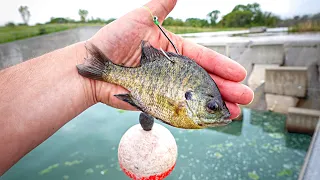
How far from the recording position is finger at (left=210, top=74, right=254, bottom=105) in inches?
52.8

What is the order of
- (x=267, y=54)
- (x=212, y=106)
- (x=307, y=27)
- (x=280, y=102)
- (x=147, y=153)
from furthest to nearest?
(x=307, y=27) → (x=267, y=54) → (x=280, y=102) → (x=147, y=153) → (x=212, y=106)

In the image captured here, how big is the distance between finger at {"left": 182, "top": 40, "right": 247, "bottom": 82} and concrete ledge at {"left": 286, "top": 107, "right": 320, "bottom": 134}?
442 centimetres

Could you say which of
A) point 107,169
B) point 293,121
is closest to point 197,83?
point 107,169

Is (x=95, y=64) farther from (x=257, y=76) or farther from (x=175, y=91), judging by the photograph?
(x=257, y=76)

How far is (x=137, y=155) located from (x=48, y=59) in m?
0.98

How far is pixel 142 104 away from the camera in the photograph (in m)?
1.15

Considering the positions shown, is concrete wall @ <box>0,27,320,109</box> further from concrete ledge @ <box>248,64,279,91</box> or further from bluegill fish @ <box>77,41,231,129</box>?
bluegill fish @ <box>77,41,231,129</box>

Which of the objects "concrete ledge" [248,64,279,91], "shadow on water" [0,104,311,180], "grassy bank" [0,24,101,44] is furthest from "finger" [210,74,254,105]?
"grassy bank" [0,24,101,44]

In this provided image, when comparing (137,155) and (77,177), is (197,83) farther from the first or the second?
(77,177)

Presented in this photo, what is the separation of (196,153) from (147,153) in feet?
10.2

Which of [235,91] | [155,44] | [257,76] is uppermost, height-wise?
[155,44]

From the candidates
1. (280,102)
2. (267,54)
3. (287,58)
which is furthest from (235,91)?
(287,58)

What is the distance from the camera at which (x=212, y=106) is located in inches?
39.1

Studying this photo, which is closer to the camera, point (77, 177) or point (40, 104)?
point (40, 104)
